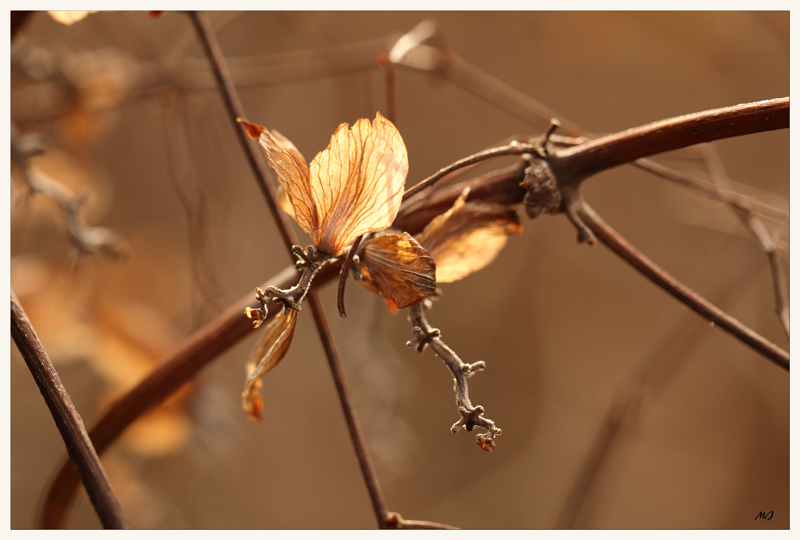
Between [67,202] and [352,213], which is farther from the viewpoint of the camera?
[67,202]

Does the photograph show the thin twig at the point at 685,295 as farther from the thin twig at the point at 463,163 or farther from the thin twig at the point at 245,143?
the thin twig at the point at 245,143

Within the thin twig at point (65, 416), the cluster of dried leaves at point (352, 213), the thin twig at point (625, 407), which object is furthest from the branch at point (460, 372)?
the thin twig at point (625, 407)

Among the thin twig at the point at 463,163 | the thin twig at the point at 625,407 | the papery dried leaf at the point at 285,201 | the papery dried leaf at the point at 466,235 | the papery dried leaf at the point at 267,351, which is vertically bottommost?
the thin twig at the point at 625,407

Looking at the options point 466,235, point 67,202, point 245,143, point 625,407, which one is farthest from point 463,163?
point 625,407

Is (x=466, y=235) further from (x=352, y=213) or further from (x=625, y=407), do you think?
(x=625, y=407)

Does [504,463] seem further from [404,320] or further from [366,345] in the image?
[366,345]

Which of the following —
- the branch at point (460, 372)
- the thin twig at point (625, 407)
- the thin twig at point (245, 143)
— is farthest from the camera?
the thin twig at point (625, 407)

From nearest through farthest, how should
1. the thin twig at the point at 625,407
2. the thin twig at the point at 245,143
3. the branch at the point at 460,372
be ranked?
the branch at the point at 460,372, the thin twig at the point at 245,143, the thin twig at the point at 625,407

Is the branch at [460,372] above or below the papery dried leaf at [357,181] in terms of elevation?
below
